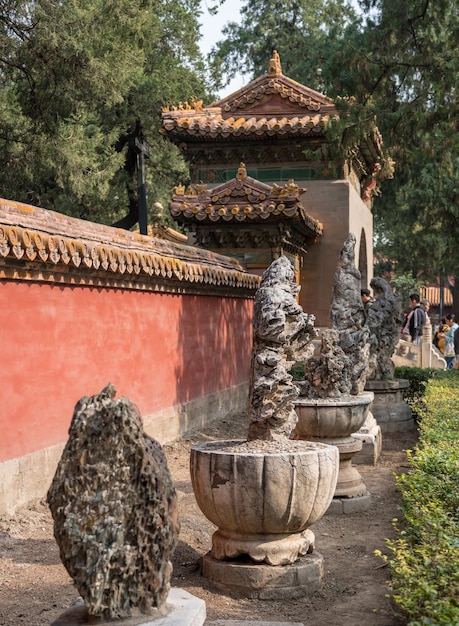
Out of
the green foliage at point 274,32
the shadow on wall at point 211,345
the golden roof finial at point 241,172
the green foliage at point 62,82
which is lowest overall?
the shadow on wall at point 211,345

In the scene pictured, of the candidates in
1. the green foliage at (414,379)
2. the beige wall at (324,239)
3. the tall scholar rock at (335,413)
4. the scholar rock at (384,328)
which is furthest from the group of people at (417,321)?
the tall scholar rock at (335,413)

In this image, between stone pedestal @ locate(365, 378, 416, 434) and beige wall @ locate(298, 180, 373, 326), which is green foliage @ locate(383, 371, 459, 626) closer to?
stone pedestal @ locate(365, 378, 416, 434)

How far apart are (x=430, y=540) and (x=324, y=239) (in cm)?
1413

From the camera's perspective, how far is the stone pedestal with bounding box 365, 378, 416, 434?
39.7 feet

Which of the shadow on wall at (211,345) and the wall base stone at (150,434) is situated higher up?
the shadow on wall at (211,345)

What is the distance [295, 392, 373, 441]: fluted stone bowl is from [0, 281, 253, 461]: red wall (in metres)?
2.07

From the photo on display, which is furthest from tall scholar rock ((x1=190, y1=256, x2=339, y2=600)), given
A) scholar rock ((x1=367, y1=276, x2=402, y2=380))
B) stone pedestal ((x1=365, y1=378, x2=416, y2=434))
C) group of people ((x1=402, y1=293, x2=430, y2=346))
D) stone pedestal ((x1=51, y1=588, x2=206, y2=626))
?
group of people ((x1=402, y1=293, x2=430, y2=346))

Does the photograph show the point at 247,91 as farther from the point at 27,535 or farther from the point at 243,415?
the point at 27,535

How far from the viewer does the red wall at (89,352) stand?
6.55 meters

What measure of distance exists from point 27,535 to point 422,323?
1546 centimetres

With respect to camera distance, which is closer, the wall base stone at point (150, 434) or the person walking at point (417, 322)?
the wall base stone at point (150, 434)

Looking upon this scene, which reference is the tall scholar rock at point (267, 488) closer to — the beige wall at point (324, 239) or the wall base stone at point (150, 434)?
the wall base stone at point (150, 434)

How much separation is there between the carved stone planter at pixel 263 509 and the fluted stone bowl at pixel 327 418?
2320 mm

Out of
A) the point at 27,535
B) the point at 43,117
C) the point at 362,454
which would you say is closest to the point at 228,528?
the point at 27,535
